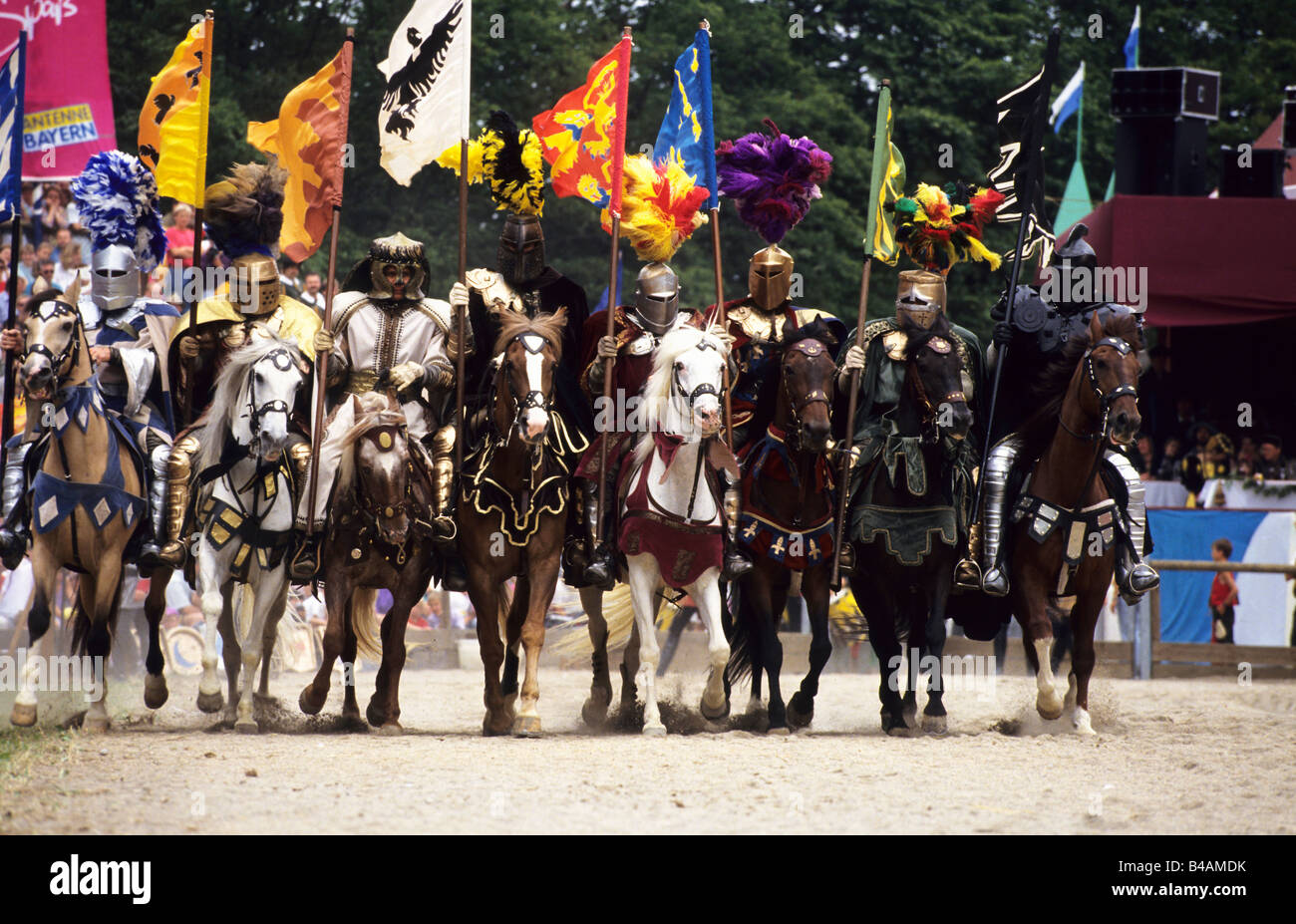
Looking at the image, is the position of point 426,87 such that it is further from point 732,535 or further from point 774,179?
point 732,535

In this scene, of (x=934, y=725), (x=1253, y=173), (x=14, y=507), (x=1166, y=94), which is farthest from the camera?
(x=1166, y=94)

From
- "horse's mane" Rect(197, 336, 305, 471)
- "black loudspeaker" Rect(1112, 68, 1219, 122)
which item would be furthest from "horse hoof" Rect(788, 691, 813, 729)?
"black loudspeaker" Rect(1112, 68, 1219, 122)

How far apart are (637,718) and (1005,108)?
15.0ft

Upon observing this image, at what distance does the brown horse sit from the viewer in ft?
32.1

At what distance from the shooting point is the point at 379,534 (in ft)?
32.3

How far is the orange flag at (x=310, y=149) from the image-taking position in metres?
10.9

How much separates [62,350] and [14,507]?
961 mm

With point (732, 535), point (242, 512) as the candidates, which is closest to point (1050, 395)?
point (732, 535)

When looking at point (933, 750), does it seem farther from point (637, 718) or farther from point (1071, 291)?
point (1071, 291)

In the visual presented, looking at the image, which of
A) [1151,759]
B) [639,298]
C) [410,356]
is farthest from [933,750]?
[410,356]

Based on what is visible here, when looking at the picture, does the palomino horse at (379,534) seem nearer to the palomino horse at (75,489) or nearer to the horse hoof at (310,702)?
the horse hoof at (310,702)

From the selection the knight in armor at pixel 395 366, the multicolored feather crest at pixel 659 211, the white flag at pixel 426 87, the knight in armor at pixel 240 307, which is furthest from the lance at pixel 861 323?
the knight in armor at pixel 240 307

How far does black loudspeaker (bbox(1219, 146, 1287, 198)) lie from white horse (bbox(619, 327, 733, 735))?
9.75 m

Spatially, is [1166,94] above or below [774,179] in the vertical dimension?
above
